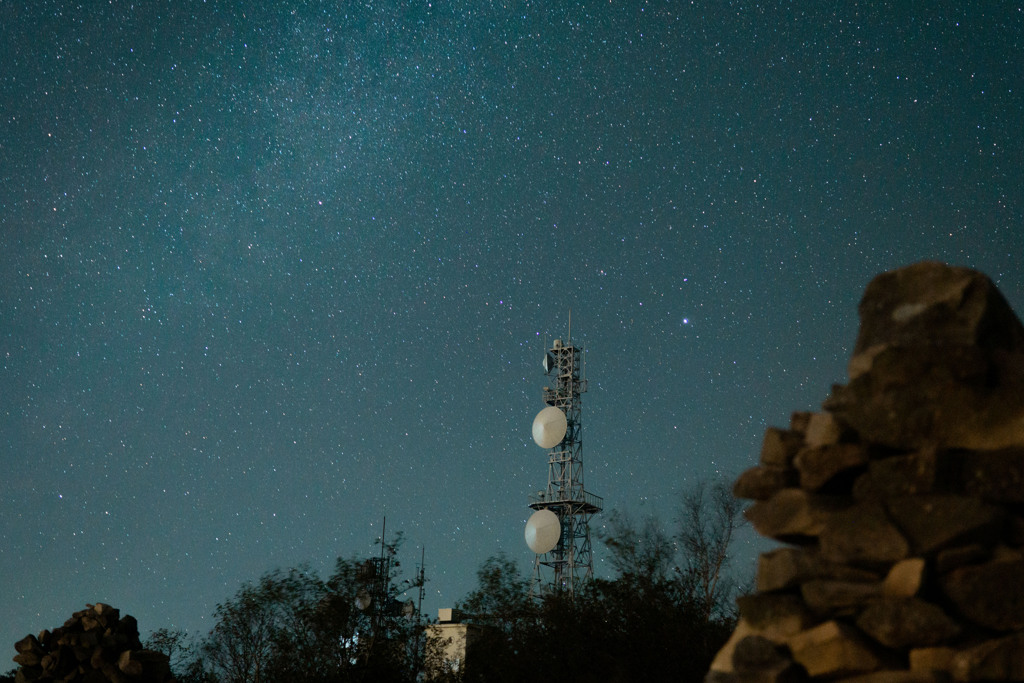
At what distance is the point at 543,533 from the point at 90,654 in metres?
18.8

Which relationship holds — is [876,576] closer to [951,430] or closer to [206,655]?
[951,430]

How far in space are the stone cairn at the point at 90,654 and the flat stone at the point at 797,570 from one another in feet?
48.1

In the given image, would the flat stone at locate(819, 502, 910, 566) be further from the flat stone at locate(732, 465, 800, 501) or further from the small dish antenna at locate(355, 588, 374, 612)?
the small dish antenna at locate(355, 588, 374, 612)

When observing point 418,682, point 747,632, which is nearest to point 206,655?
point 418,682

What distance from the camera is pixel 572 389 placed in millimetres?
37281

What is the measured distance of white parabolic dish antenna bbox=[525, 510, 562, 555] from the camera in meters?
32.9

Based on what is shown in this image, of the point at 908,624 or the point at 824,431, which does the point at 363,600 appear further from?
the point at 908,624

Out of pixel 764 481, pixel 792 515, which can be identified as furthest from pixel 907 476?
pixel 764 481

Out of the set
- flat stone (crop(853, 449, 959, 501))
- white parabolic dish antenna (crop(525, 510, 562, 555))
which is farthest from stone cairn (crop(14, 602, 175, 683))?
white parabolic dish antenna (crop(525, 510, 562, 555))

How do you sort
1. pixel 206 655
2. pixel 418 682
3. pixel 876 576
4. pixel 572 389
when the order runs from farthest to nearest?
1. pixel 572 389
2. pixel 206 655
3. pixel 418 682
4. pixel 876 576

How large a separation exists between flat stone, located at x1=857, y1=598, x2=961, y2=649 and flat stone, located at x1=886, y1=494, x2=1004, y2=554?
0.30 metres

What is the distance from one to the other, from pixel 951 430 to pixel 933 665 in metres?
1.19

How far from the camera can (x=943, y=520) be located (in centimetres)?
439

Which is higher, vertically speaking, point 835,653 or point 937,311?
point 937,311
